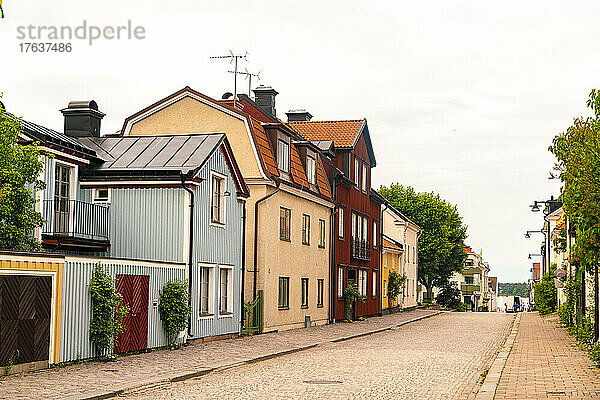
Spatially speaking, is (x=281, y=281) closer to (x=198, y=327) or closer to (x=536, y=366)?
(x=198, y=327)

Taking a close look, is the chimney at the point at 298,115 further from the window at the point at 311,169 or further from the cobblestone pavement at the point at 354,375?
the cobblestone pavement at the point at 354,375

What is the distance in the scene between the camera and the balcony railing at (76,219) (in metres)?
21.9

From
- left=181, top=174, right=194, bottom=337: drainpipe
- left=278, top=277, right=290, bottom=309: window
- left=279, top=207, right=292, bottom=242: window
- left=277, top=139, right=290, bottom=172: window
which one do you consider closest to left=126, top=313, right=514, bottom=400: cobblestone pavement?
left=181, top=174, right=194, bottom=337: drainpipe

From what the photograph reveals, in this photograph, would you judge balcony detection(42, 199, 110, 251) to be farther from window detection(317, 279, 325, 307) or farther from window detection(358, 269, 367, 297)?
window detection(358, 269, 367, 297)

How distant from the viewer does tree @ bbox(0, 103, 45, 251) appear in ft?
57.7

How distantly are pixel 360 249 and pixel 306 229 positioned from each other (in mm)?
9677

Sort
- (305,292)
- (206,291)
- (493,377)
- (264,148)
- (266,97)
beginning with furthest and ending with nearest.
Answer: (266,97) < (305,292) < (264,148) < (206,291) < (493,377)

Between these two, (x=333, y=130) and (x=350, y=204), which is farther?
(x=333, y=130)

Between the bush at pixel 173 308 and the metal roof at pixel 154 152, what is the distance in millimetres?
3203

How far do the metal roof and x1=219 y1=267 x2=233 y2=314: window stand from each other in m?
3.81

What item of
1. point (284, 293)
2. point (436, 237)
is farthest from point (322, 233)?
point (436, 237)

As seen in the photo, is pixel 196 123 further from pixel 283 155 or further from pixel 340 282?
pixel 340 282

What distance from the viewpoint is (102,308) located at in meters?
17.4

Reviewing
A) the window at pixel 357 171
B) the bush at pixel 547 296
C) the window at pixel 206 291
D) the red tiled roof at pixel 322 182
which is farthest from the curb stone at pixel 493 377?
the bush at pixel 547 296
